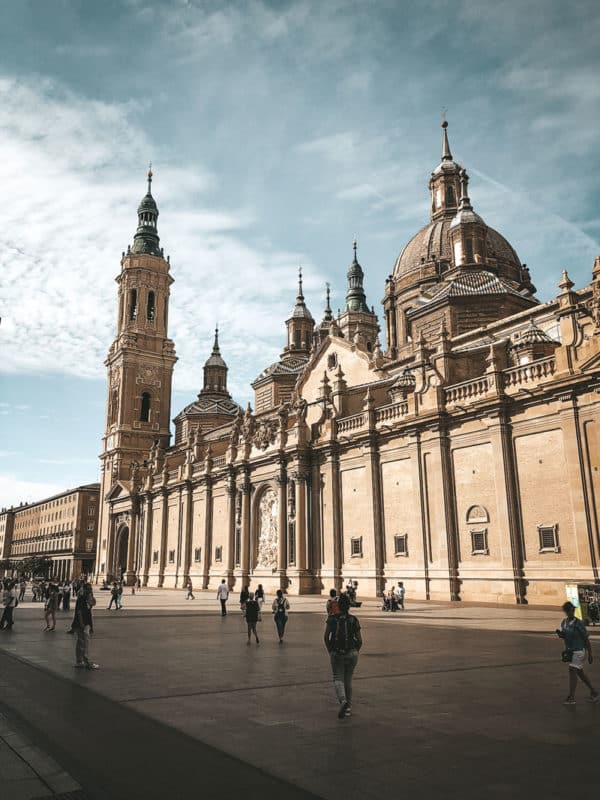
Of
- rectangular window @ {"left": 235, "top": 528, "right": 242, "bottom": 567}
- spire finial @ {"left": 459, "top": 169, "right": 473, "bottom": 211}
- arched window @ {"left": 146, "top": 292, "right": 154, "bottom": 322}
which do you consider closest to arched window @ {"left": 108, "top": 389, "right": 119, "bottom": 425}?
arched window @ {"left": 146, "top": 292, "right": 154, "bottom": 322}

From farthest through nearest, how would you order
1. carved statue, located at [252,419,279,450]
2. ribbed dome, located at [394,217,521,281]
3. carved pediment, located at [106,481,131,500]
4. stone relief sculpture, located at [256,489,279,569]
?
carved pediment, located at [106,481,131,500]
ribbed dome, located at [394,217,521,281]
carved statue, located at [252,419,279,450]
stone relief sculpture, located at [256,489,279,569]

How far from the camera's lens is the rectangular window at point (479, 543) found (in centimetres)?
3259

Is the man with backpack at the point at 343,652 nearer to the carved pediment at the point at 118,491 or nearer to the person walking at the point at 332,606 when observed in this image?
the person walking at the point at 332,606

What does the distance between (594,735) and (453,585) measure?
26.0 meters

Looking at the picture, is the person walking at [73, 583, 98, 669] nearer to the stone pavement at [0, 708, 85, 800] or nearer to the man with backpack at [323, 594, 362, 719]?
the stone pavement at [0, 708, 85, 800]

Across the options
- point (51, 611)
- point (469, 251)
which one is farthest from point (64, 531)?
point (51, 611)

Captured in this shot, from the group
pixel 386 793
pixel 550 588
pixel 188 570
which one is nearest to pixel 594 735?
pixel 386 793

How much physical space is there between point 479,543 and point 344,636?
82.0 feet

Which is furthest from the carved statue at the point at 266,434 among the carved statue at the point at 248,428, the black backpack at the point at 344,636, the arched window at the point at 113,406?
the black backpack at the point at 344,636

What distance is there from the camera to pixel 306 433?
152 feet

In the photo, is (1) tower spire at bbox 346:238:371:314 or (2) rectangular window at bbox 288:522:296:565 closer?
(2) rectangular window at bbox 288:522:296:565

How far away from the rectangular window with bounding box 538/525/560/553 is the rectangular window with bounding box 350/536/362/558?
42.1ft

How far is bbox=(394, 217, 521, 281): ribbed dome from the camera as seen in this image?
61406 mm

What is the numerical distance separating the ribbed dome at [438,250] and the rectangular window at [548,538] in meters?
35.7
